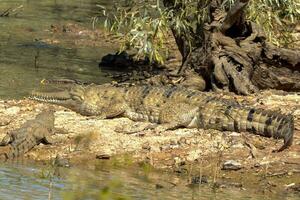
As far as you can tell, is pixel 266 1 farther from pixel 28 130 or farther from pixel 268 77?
pixel 28 130

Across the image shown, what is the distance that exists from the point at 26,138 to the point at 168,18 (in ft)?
18.2

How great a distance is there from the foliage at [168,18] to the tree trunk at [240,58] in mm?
279

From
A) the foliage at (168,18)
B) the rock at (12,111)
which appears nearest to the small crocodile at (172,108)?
the rock at (12,111)

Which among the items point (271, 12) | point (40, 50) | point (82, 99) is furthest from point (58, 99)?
point (40, 50)

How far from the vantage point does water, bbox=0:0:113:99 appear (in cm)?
1589

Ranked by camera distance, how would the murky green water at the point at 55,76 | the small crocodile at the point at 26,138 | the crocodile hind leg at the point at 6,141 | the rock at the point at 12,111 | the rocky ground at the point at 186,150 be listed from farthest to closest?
the rock at the point at 12,111
the crocodile hind leg at the point at 6,141
the small crocodile at the point at 26,138
the rocky ground at the point at 186,150
the murky green water at the point at 55,76

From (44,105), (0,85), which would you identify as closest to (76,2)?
(0,85)

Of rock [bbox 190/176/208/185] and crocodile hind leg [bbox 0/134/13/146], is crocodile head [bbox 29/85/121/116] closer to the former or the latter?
crocodile hind leg [bbox 0/134/13/146]

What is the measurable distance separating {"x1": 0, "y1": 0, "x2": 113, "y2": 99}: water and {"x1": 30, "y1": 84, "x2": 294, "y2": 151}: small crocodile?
8.15 ft

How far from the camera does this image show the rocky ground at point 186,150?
834cm

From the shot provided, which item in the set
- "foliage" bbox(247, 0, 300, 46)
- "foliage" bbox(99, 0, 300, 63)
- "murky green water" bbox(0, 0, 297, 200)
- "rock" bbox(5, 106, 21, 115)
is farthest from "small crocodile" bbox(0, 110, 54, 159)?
"foliage" bbox(247, 0, 300, 46)

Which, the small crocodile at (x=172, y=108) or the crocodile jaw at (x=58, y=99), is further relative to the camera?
the crocodile jaw at (x=58, y=99)

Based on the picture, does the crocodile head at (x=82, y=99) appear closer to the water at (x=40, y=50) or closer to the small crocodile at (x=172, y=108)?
the small crocodile at (x=172, y=108)

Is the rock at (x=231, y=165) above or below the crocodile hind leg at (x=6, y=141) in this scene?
above
